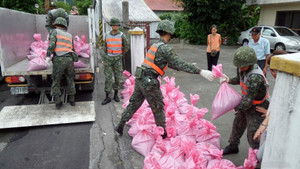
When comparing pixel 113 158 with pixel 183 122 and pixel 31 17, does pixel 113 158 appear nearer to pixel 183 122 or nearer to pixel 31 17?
pixel 183 122

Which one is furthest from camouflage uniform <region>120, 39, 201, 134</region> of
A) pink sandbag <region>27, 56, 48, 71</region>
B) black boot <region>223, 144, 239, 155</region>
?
pink sandbag <region>27, 56, 48, 71</region>

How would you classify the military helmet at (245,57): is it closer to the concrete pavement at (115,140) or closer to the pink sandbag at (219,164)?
the pink sandbag at (219,164)

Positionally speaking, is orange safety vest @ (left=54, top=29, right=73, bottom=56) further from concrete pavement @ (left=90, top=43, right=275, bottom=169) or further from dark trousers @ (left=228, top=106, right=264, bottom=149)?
dark trousers @ (left=228, top=106, right=264, bottom=149)

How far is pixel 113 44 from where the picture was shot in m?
4.46

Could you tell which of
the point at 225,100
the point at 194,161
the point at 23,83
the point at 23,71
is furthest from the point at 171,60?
the point at 23,83

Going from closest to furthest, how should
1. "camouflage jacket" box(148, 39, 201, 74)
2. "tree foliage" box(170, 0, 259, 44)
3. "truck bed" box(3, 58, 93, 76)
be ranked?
"camouflage jacket" box(148, 39, 201, 74)
"truck bed" box(3, 58, 93, 76)
"tree foliage" box(170, 0, 259, 44)

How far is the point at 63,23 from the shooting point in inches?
151

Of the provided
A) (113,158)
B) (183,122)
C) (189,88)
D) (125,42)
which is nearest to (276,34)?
(189,88)

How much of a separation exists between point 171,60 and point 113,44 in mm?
2036

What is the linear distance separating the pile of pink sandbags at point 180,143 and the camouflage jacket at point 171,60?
Answer: 716 millimetres

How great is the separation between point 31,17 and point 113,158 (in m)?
4.56

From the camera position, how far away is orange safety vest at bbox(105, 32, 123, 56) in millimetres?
4453

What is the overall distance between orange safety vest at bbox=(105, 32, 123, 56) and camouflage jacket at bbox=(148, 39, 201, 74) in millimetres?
1857

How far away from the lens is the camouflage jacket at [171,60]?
2.69 m
